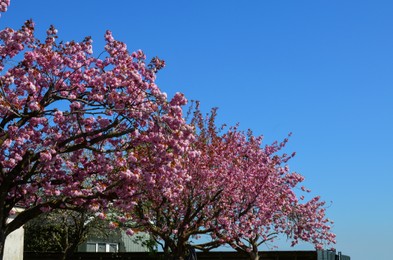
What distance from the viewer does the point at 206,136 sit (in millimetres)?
24906

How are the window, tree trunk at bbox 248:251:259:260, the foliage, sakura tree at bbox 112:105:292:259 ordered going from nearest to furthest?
sakura tree at bbox 112:105:292:259 < tree trunk at bbox 248:251:259:260 < the foliage < the window

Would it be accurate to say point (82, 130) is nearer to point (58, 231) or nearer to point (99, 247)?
point (58, 231)

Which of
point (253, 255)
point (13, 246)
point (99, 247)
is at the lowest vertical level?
point (99, 247)

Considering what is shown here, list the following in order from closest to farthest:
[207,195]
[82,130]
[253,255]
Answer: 1. [82,130]
2. [207,195]
3. [253,255]

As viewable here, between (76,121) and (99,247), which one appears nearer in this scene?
(76,121)

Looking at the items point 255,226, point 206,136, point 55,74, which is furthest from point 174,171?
point 255,226

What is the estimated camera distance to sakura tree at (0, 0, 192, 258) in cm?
1470

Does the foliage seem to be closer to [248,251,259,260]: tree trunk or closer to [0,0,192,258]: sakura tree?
[248,251,259,260]: tree trunk

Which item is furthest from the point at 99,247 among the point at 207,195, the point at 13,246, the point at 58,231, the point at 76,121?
the point at 76,121

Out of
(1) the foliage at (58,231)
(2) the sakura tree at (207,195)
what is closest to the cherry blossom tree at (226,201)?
(2) the sakura tree at (207,195)

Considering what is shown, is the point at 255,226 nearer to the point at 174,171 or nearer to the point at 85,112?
the point at 174,171

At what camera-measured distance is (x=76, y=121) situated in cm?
1633

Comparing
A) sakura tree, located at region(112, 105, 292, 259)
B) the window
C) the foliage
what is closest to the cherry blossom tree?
sakura tree, located at region(112, 105, 292, 259)

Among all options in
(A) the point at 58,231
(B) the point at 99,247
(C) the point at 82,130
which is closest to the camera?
(C) the point at 82,130
